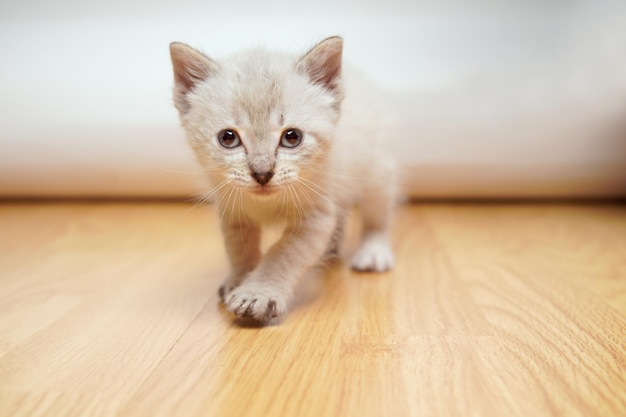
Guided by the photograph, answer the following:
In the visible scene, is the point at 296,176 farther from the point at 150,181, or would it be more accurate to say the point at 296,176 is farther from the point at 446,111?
the point at 150,181

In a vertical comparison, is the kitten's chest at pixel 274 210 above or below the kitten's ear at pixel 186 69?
below

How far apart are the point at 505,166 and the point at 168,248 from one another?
165cm

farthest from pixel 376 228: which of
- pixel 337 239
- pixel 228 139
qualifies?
pixel 228 139

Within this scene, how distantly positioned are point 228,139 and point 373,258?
80 cm

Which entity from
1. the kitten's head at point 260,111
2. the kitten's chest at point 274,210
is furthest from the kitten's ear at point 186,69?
the kitten's chest at point 274,210

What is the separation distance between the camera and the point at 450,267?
2201mm

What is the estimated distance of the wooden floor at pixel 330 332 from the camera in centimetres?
125

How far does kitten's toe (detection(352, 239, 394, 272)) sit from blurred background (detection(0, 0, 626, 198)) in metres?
0.66

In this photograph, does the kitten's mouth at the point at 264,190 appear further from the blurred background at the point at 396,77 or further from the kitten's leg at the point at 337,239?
the blurred background at the point at 396,77

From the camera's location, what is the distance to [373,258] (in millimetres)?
2223

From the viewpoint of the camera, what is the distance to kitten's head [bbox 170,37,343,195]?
1.61 metres

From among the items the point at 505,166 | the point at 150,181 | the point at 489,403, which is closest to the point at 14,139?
the point at 150,181

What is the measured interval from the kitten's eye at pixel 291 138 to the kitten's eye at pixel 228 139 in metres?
0.12

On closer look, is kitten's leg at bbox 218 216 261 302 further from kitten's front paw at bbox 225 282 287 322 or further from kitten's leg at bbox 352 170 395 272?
kitten's leg at bbox 352 170 395 272
